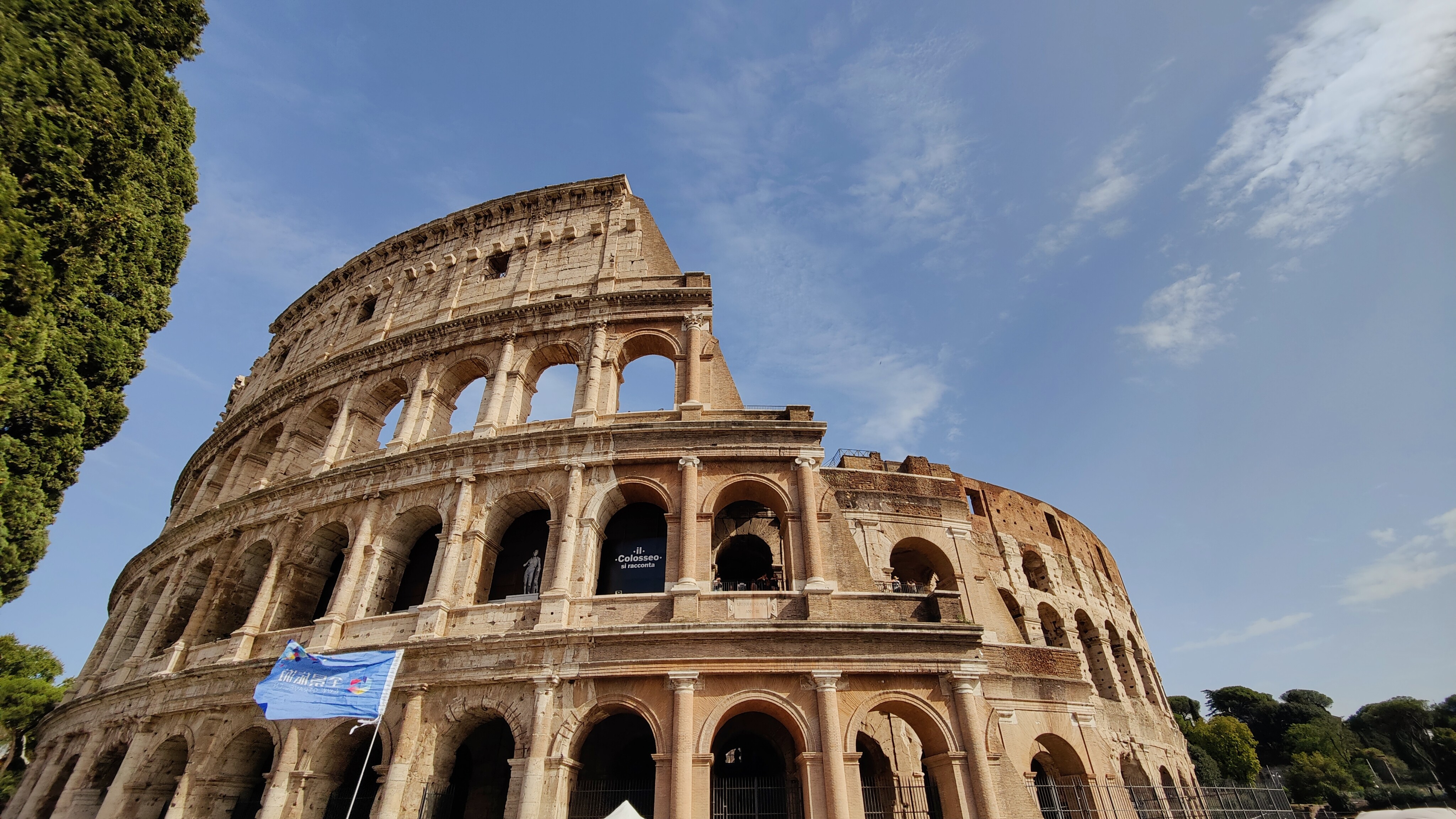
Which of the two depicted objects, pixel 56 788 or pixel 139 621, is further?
Answer: pixel 139 621

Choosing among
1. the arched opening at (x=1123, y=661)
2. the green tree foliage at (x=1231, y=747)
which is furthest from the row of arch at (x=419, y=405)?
the green tree foliage at (x=1231, y=747)

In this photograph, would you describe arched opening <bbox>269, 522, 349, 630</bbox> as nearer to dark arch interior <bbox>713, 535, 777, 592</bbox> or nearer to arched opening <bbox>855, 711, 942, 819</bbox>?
dark arch interior <bbox>713, 535, 777, 592</bbox>

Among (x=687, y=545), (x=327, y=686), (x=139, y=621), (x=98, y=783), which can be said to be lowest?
(x=98, y=783)

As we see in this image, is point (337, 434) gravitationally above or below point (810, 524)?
above

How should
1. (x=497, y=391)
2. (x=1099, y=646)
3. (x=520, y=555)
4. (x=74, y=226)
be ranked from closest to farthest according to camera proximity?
(x=74, y=226)
(x=520, y=555)
(x=497, y=391)
(x=1099, y=646)

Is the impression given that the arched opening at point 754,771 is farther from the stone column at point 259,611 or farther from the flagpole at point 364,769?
the stone column at point 259,611

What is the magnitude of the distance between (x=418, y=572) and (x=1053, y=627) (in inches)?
739

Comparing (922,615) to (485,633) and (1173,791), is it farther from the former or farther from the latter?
(1173,791)

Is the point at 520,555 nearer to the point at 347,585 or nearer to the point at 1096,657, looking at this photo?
the point at 347,585

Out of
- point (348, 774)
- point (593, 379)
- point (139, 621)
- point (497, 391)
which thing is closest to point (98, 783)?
point (139, 621)

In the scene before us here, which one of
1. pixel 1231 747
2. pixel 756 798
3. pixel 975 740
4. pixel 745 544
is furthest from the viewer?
pixel 1231 747

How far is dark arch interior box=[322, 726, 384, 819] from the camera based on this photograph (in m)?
12.2

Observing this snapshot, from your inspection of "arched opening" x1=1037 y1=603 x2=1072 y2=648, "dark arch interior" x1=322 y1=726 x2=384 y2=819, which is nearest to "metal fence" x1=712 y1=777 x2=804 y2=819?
"dark arch interior" x1=322 y1=726 x2=384 y2=819

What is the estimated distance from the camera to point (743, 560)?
1573 centimetres
